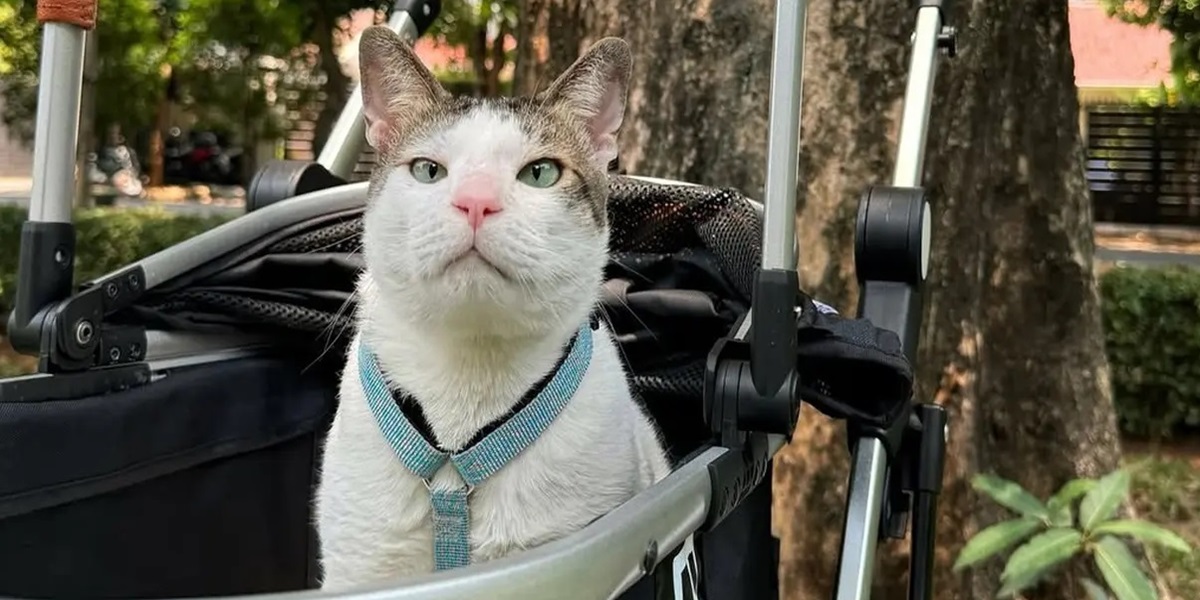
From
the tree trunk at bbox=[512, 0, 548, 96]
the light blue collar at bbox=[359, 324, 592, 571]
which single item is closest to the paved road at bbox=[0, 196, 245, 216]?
the tree trunk at bbox=[512, 0, 548, 96]

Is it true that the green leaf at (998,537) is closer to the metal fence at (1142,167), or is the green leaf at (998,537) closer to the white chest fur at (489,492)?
the white chest fur at (489,492)

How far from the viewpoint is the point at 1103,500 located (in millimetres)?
1391

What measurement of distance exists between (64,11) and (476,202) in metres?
0.54

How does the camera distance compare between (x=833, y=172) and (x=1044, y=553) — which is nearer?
(x=1044, y=553)

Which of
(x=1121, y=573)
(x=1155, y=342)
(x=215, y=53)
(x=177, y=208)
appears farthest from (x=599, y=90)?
(x=177, y=208)

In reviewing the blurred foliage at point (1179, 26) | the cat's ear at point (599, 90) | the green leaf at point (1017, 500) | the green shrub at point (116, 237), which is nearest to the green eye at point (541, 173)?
the cat's ear at point (599, 90)

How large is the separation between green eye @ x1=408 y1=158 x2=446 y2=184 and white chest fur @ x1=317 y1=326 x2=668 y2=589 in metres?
0.24

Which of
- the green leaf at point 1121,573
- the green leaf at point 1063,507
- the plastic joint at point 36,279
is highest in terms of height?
the plastic joint at point 36,279

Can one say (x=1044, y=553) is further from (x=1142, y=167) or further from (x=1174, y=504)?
(x=1142, y=167)

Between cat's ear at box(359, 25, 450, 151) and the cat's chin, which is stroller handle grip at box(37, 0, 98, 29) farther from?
the cat's chin

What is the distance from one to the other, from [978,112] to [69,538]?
188cm

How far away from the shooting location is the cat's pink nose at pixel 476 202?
985 millimetres

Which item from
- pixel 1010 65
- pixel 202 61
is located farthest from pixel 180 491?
pixel 202 61

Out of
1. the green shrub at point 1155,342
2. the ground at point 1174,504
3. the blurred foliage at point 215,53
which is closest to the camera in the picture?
the ground at point 1174,504
